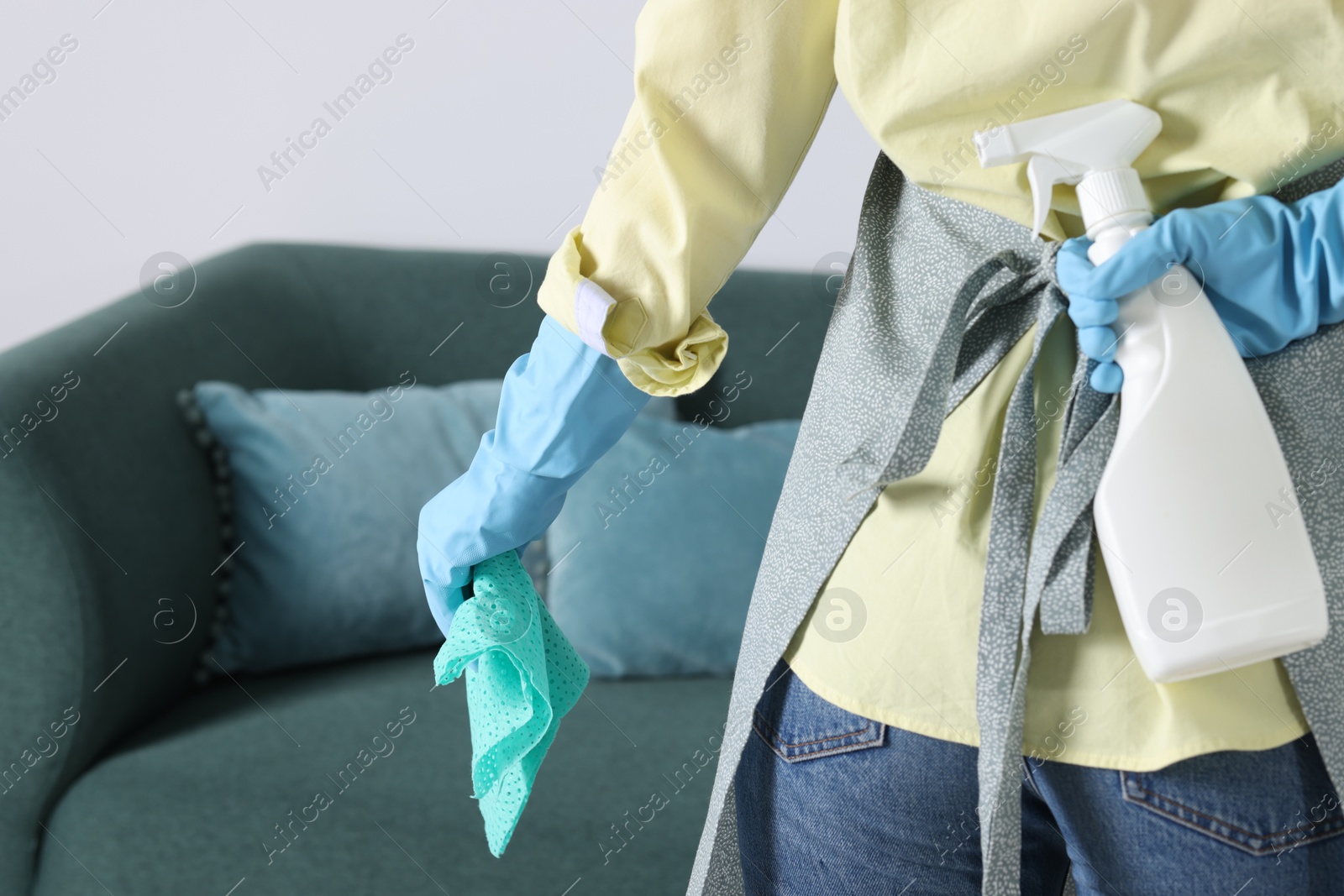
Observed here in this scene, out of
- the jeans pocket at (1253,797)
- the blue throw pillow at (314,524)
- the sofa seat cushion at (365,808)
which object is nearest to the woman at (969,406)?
the jeans pocket at (1253,797)

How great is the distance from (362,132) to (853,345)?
1.48m

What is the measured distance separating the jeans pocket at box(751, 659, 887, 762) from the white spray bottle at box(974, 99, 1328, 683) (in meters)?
0.13

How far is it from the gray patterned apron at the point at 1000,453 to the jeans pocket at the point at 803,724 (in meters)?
0.01

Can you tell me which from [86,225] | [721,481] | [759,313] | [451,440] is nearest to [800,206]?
[759,313]

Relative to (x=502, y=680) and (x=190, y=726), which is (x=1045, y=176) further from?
(x=190, y=726)

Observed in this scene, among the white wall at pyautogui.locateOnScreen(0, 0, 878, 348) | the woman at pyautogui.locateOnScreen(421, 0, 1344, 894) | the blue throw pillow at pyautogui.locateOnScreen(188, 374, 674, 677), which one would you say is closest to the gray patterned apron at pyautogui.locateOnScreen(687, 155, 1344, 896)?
the woman at pyautogui.locateOnScreen(421, 0, 1344, 894)

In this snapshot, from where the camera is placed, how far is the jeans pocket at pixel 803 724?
53 cm

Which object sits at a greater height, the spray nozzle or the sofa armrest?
the spray nozzle

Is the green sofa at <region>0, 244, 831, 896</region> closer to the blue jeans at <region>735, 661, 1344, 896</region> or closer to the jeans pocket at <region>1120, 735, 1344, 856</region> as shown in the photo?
the blue jeans at <region>735, 661, 1344, 896</region>

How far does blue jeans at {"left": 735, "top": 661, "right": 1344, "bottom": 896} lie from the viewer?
1.55ft

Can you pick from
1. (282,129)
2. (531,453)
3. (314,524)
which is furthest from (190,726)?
(531,453)

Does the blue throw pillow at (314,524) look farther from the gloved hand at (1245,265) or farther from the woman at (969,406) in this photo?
the gloved hand at (1245,265)

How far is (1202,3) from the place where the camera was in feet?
1.41

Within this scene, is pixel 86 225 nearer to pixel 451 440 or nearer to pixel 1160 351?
pixel 451 440
